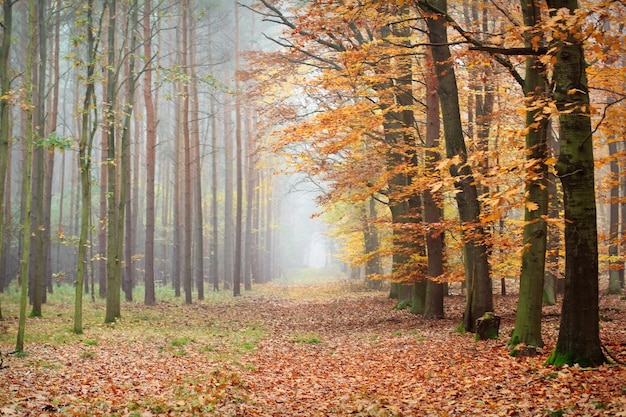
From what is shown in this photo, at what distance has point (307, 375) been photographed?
902cm

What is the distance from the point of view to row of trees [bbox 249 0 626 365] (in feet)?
21.9

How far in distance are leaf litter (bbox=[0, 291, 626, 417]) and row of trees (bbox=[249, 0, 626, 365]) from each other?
100 centimetres

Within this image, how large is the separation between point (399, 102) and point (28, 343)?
1107 centimetres

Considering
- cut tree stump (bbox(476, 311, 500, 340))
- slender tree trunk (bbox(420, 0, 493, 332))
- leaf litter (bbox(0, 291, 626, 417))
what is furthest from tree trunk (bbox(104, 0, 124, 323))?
cut tree stump (bbox(476, 311, 500, 340))

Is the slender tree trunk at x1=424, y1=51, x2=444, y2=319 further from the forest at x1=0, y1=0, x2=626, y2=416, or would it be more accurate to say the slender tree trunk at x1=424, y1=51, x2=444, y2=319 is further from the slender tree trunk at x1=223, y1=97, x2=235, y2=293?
the slender tree trunk at x1=223, y1=97, x2=235, y2=293

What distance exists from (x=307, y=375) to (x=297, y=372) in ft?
1.05

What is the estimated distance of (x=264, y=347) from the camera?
39.5 ft

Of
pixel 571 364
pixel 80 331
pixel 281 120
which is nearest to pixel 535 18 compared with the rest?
pixel 571 364

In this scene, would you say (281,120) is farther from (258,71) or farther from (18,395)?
(18,395)

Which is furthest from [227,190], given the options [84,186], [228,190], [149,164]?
[84,186]

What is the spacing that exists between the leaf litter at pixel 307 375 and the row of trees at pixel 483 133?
39.3 inches

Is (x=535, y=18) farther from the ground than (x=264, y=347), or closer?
farther from the ground

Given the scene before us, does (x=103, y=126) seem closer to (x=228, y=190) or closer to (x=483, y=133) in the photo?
(x=483, y=133)

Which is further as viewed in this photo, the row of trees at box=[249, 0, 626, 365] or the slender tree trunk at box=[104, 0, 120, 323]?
the slender tree trunk at box=[104, 0, 120, 323]
